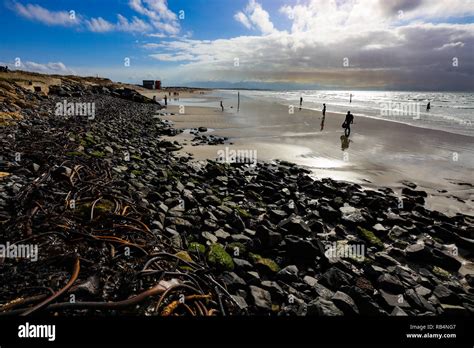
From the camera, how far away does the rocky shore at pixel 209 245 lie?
3.12 meters

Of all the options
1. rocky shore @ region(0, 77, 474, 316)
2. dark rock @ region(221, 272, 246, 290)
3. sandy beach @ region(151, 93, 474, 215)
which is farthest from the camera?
sandy beach @ region(151, 93, 474, 215)

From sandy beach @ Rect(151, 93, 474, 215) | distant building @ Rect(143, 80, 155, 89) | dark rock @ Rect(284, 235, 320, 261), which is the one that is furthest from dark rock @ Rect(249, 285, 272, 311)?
distant building @ Rect(143, 80, 155, 89)

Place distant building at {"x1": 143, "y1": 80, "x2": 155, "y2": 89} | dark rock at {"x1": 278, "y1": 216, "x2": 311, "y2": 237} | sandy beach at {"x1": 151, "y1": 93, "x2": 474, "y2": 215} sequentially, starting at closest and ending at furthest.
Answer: dark rock at {"x1": 278, "y1": 216, "x2": 311, "y2": 237}
sandy beach at {"x1": 151, "y1": 93, "x2": 474, "y2": 215}
distant building at {"x1": 143, "y1": 80, "x2": 155, "y2": 89}

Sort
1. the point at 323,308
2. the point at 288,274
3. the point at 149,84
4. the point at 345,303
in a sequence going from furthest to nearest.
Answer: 1. the point at 149,84
2. the point at 288,274
3. the point at 345,303
4. the point at 323,308

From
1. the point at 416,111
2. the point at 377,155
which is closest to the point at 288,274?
the point at 377,155

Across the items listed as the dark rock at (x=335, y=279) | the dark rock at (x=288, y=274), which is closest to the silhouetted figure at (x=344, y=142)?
the dark rock at (x=335, y=279)

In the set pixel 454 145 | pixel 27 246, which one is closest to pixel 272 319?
pixel 27 246

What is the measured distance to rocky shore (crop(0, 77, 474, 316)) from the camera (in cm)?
312

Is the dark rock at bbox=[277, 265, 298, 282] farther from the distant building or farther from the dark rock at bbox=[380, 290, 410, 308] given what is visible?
the distant building

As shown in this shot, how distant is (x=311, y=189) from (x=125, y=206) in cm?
706

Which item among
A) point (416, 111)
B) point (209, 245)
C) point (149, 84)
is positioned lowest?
point (209, 245)

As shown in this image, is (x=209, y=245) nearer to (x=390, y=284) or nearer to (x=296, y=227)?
(x=296, y=227)

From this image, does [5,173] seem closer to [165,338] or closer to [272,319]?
[165,338]

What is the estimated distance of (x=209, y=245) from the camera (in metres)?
5.42
